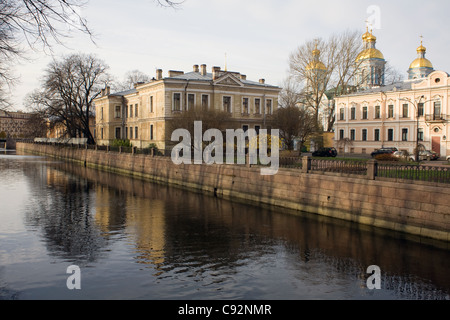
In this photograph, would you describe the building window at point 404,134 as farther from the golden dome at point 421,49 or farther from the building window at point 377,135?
the golden dome at point 421,49

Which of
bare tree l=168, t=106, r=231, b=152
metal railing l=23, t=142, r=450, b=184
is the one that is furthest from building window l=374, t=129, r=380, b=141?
metal railing l=23, t=142, r=450, b=184

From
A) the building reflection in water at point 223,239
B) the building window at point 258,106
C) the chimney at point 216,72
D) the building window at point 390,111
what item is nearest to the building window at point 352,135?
the building window at point 390,111

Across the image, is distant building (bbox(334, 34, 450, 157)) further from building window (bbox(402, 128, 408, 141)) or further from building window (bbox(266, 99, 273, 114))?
building window (bbox(266, 99, 273, 114))

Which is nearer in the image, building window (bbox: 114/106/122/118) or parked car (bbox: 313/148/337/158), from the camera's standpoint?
parked car (bbox: 313/148/337/158)

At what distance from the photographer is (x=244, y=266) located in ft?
36.6

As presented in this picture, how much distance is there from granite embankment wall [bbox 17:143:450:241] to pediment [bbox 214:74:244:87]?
16920mm

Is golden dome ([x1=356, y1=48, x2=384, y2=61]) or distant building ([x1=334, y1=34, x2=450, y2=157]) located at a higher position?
golden dome ([x1=356, y1=48, x2=384, y2=61])

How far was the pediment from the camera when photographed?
45338mm

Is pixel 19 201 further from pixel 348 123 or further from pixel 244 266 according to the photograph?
pixel 348 123

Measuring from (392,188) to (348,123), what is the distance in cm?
3888

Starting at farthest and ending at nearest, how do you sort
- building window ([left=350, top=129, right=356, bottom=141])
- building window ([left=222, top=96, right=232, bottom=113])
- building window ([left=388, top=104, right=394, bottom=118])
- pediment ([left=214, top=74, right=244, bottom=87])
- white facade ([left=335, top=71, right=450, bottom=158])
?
building window ([left=350, top=129, right=356, bottom=141]) → building window ([left=388, top=104, right=394, bottom=118]) → building window ([left=222, top=96, right=232, bottom=113]) → pediment ([left=214, top=74, right=244, bottom=87]) → white facade ([left=335, top=71, right=450, bottom=158])

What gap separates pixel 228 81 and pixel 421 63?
35.2m

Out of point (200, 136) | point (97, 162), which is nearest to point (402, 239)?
point (200, 136)

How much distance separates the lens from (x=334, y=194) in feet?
57.6
